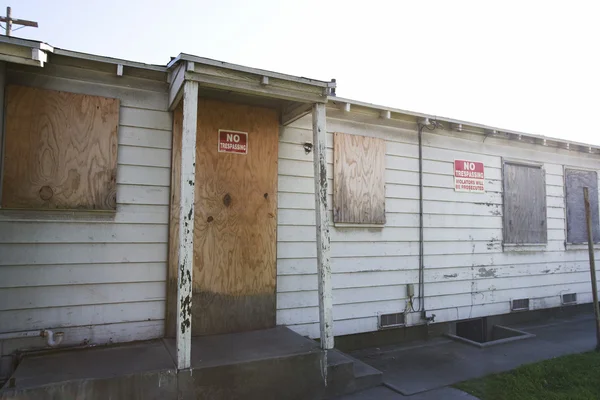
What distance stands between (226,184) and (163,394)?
2296 mm

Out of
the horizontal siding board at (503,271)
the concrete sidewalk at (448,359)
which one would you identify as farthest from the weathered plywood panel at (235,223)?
the horizontal siding board at (503,271)

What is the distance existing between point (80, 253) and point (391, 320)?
4.16m

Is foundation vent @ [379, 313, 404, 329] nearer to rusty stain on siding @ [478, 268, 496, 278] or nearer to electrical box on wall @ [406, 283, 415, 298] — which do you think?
electrical box on wall @ [406, 283, 415, 298]

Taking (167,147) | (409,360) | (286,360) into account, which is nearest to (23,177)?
(167,147)

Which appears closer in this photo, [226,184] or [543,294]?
[226,184]

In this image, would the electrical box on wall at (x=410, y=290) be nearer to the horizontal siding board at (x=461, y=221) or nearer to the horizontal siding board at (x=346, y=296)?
the horizontal siding board at (x=346, y=296)

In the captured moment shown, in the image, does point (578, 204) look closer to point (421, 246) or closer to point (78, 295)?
point (421, 246)

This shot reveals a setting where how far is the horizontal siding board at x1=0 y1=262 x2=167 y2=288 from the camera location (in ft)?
12.7

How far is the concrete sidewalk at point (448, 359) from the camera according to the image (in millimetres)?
4195

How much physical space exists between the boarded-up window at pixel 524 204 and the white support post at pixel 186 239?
568 centimetres

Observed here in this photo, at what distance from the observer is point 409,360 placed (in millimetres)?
5238

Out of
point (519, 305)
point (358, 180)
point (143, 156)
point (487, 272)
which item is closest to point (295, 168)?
point (358, 180)

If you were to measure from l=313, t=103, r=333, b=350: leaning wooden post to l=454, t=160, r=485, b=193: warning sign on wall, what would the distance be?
Result: 319 centimetres

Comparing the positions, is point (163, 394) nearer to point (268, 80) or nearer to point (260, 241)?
point (260, 241)
